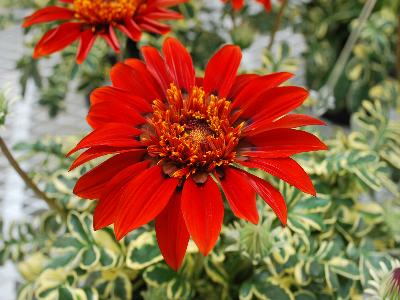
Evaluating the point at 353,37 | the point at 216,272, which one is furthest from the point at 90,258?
the point at 353,37

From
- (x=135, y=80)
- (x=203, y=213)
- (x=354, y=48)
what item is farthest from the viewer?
(x=354, y=48)

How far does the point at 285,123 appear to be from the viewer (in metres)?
0.47

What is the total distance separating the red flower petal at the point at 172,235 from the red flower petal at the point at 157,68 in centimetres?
14

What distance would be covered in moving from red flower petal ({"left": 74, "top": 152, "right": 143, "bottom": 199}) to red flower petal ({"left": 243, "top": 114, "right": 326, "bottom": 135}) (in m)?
→ 0.12

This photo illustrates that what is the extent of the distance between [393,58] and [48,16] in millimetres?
757

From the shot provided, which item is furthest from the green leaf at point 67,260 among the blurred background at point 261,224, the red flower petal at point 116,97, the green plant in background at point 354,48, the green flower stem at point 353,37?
the green plant in background at point 354,48

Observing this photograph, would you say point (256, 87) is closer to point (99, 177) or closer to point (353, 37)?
point (99, 177)

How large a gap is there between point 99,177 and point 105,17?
26 cm

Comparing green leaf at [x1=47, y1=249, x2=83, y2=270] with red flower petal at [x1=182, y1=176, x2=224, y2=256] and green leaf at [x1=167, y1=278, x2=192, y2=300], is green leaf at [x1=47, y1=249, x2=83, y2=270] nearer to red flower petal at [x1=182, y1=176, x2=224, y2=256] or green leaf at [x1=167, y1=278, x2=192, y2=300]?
green leaf at [x1=167, y1=278, x2=192, y2=300]

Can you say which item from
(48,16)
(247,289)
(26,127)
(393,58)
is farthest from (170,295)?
(393,58)

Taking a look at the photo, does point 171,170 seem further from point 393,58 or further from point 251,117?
point 393,58

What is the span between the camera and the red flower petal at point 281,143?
45cm

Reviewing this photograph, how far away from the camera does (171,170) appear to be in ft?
1.56

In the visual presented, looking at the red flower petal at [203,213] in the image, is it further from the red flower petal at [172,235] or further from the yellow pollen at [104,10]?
the yellow pollen at [104,10]
